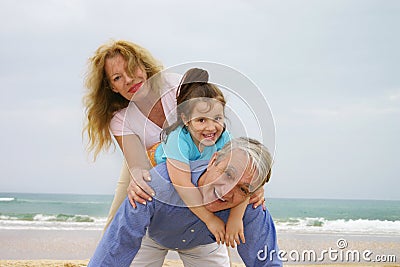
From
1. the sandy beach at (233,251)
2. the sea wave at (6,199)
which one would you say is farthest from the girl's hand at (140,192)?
the sea wave at (6,199)

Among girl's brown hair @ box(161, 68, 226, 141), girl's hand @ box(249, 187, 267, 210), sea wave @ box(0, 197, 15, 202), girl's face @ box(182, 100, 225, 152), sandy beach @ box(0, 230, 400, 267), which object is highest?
girl's brown hair @ box(161, 68, 226, 141)

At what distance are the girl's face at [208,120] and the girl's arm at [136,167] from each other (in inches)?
9.3

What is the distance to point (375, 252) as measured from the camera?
663 cm

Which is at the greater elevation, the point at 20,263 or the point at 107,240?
the point at 107,240

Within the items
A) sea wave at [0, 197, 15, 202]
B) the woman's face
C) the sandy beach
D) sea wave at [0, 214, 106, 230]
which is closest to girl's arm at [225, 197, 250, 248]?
the woman's face

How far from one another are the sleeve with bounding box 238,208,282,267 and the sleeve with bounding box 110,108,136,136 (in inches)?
28.7

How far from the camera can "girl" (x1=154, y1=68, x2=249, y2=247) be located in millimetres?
1830

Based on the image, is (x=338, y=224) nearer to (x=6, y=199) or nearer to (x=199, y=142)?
(x=6, y=199)

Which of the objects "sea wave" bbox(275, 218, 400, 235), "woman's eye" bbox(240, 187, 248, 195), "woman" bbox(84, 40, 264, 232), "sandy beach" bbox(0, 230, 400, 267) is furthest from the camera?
"sea wave" bbox(275, 218, 400, 235)

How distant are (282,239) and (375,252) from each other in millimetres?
1969

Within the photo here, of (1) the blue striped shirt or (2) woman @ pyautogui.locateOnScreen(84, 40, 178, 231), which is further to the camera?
(2) woman @ pyautogui.locateOnScreen(84, 40, 178, 231)

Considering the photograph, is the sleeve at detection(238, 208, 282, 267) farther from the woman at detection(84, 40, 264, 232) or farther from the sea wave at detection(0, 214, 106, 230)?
the sea wave at detection(0, 214, 106, 230)

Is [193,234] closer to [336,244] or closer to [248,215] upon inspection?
[248,215]

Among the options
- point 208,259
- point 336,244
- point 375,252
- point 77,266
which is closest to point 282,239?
point 336,244
